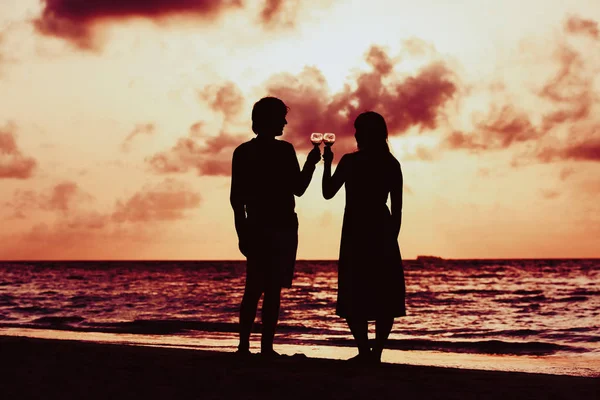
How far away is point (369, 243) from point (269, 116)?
55.2 inches

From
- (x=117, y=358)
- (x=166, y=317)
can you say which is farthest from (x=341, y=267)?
(x=166, y=317)

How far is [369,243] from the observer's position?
5824 millimetres

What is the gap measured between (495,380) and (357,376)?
1046 mm

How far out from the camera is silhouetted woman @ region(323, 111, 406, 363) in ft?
18.9

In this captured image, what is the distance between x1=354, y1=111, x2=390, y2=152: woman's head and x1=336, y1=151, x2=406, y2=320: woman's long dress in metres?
0.08

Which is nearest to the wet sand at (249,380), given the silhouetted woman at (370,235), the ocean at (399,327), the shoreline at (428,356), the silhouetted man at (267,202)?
the silhouetted woman at (370,235)

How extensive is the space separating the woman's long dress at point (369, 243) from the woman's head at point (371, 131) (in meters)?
0.08

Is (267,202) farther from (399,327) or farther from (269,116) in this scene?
(399,327)

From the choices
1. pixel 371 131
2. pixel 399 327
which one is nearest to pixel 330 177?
pixel 371 131

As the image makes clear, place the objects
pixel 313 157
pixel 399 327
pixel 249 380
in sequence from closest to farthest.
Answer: pixel 249 380
pixel 313 157
pixel 399 327

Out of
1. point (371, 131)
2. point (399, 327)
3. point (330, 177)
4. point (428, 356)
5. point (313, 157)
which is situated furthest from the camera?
point (399, 327)

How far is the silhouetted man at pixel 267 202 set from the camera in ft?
18.3

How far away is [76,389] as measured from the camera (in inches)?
174

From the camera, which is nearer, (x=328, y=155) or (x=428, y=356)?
(x=328, y=155)
